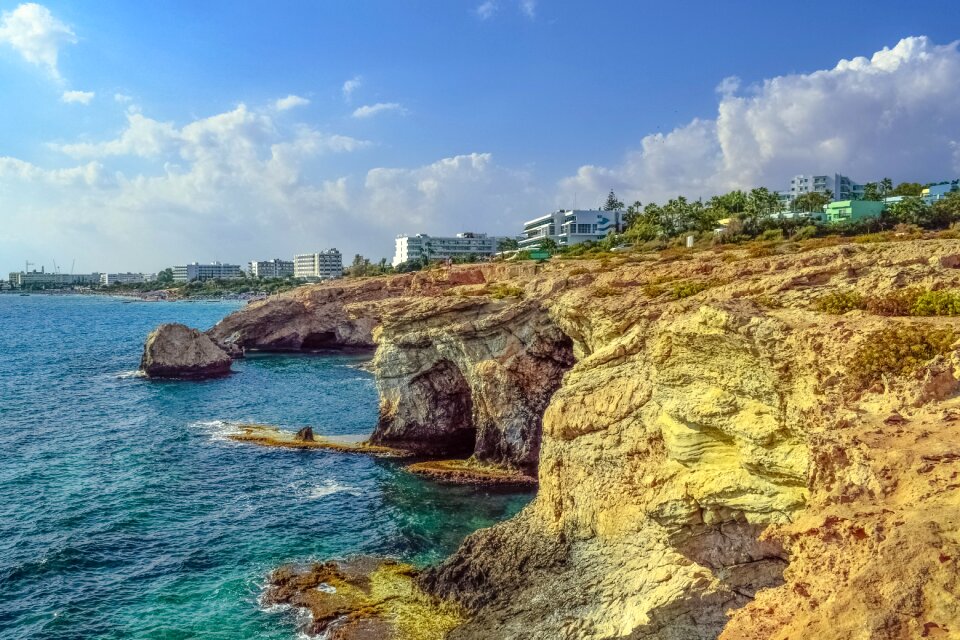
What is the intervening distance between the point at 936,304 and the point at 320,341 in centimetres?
10026

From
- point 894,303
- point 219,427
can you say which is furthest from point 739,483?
point 219,427

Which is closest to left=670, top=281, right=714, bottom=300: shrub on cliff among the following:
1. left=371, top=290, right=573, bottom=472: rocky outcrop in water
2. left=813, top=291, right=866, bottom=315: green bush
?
left=813, top=291, right=866, bottom=315: green bush

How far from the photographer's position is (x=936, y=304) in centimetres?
1639

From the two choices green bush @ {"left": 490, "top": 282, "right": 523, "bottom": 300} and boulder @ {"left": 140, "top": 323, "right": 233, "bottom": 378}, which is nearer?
green bush @ {"left": 490, "top": 282, "right": 523, "bottom": 300}

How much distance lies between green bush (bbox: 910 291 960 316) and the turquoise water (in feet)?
69.2

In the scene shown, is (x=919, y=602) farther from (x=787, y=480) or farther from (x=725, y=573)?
(x=725, y=573)

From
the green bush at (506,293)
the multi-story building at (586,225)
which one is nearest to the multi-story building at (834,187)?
the multi-story building at (586,225)

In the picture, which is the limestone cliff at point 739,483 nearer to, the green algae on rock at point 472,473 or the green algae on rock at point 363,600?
the green algae on rock at point 363,600

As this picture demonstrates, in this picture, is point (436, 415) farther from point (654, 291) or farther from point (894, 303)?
point (894, 303)

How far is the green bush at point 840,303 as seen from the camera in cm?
1739

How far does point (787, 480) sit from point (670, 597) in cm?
488

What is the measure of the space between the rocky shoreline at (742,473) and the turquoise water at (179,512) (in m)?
7.85

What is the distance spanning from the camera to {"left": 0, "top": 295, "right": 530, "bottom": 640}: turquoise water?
2486 cm

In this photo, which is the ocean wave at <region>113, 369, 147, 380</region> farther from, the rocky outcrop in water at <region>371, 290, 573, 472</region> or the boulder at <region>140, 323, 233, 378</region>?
the rocky outcrop in water at <region>371, 290, 573, 472</region>
